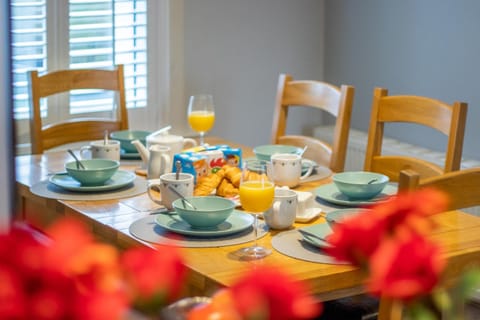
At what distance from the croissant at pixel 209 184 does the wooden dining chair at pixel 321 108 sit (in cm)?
65

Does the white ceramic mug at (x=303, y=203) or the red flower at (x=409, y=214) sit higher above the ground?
the red flower at (x=409, y=214)

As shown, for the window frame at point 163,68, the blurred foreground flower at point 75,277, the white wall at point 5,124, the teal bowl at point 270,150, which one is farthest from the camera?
the window frame at point 163,68

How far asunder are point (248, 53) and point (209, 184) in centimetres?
168

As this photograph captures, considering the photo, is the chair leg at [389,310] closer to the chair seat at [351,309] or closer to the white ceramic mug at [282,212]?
the white ceramic mug at [282,212]

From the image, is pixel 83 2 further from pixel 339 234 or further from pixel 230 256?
pixel 339 234

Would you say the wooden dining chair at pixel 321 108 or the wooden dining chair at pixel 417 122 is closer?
the wooden dining chair at pixel 417 122

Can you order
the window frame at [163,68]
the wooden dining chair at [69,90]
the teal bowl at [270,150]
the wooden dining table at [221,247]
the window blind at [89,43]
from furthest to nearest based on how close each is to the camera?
1. the window frame at [163,68]
2. the window blind at [89,43]
3. the wooden dining chair at [69,90]
4. the teal bowl at [270,150]
5. the wooden dining table at [221,247]

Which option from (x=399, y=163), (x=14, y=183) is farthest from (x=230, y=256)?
(x=14, y=183)

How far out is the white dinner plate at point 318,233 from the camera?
69.3 inches

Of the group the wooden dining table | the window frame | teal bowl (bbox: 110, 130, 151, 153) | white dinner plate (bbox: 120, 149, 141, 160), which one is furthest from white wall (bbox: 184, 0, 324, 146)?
the wooden dining table

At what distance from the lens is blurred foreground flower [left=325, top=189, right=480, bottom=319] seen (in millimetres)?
520

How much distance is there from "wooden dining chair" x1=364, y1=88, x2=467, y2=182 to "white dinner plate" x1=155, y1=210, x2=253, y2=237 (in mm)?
645

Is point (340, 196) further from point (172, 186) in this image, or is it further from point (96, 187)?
point (96, 187)

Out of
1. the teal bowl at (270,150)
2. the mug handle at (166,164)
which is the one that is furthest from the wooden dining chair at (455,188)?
the teal bowl at (270,150)
